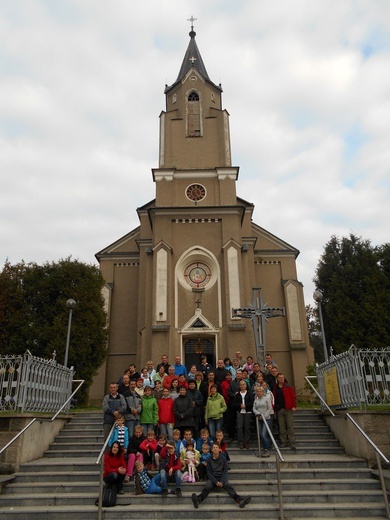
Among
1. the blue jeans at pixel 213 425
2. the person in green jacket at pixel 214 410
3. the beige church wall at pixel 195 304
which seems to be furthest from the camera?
the beige church wall at pixel 195 304

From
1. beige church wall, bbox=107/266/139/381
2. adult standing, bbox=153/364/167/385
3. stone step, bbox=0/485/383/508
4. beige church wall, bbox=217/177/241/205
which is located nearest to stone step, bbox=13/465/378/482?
stone step, bbox=0/485/383/508

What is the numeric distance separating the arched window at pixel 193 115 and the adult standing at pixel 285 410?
19399 millimetres

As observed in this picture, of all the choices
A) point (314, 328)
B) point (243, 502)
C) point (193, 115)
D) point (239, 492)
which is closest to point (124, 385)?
point (239, 492)

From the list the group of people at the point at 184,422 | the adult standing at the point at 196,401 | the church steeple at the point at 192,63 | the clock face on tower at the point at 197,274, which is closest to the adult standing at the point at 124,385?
the group of people at the point at 184,422

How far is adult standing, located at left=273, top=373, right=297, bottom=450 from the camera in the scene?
9.87m

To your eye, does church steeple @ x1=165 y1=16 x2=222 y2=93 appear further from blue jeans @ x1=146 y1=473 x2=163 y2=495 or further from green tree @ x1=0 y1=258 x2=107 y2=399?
blue jeans @ x1=146 y1=473 x2=163 y2=495

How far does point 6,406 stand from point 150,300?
12.5 metres

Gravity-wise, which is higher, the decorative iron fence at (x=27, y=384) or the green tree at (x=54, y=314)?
the green tree at (x=54, y=314)

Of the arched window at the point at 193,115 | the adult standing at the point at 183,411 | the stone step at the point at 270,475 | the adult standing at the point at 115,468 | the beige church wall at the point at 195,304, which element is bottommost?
the stone step at the point at 270,475

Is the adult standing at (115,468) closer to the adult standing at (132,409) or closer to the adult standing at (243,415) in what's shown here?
the adult standing at (132,409)

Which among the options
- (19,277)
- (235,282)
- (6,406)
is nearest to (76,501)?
(6,406)

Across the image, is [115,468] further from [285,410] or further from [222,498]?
[285,410]

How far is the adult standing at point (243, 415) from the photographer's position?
981 centimetres

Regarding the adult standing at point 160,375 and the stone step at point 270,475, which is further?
the adult standing at point 160,375
